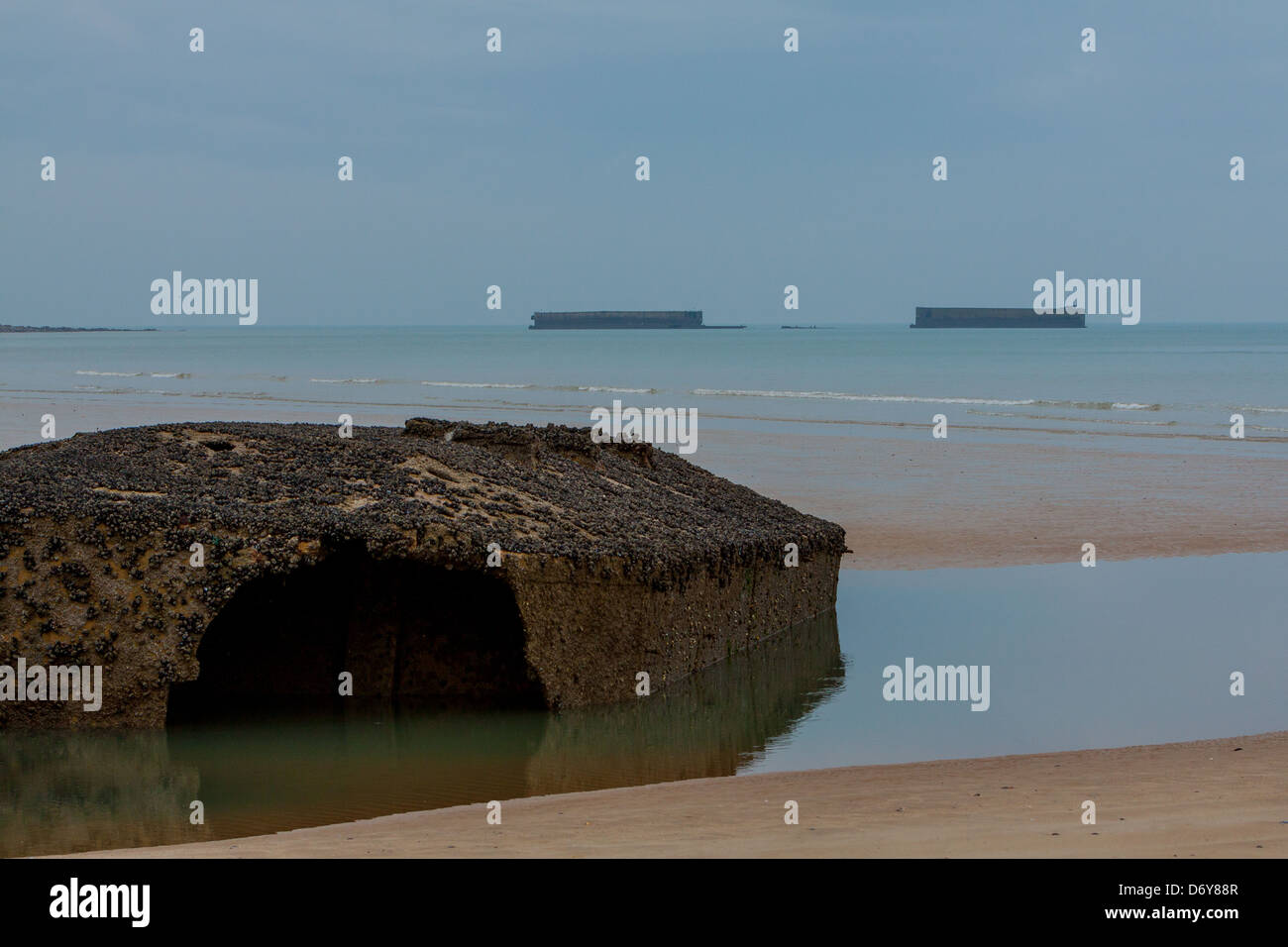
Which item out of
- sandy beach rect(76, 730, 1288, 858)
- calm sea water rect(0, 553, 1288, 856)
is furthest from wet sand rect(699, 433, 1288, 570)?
sandy beach rect(76, 730, 1288, 858)

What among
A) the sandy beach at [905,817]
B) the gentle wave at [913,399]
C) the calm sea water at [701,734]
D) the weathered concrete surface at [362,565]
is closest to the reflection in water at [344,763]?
the calm sea water at [701,734]

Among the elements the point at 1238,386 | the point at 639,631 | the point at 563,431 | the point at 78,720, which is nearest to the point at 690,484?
the point at 563,431

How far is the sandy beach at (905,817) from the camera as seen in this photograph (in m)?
6.64

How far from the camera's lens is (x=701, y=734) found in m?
10.1

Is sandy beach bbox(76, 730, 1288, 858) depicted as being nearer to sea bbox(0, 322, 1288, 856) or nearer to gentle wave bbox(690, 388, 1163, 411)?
sea bbox(0, 322, 1288, 856)

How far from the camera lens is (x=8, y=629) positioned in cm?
927

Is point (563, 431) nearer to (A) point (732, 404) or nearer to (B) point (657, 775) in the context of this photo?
(B) point (657, 775)

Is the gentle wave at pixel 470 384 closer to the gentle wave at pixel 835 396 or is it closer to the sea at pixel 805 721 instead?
the gentle wave at pixel 835 396

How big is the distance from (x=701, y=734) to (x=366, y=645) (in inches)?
104

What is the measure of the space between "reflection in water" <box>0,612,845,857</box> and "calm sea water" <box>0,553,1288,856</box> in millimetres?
17

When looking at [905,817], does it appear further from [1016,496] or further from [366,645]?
[1016,496]

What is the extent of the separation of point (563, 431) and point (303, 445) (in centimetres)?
288

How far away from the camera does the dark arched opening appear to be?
10680 millimetres

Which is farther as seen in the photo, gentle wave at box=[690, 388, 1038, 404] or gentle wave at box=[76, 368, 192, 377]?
gentle wave at box=[76, 368, 192, 377]
